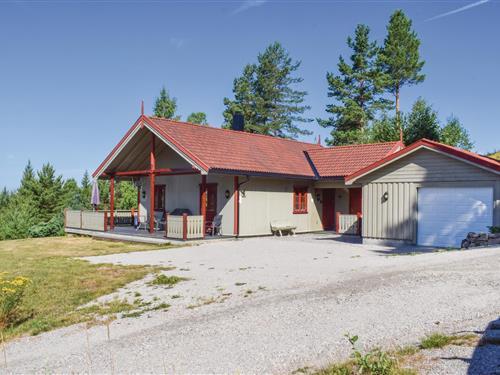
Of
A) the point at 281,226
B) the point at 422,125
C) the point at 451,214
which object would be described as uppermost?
the point at 422,125

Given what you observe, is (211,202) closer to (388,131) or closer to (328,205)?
(328,205)

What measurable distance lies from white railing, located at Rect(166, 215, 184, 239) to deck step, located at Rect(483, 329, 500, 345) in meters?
13.5

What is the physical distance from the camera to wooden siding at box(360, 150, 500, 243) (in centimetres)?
1495

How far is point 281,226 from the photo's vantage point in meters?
20.7

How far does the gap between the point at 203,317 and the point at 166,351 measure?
4.74ft

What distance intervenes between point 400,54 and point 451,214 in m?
30.1

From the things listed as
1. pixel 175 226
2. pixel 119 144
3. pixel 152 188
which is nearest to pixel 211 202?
pixel 152 188

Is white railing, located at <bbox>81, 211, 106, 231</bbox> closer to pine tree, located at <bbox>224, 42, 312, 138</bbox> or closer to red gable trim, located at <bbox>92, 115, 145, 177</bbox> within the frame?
red gable trim, located at <bbox>92, 115, 145, 177</bbox>

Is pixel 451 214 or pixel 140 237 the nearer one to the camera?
pixel 451 214

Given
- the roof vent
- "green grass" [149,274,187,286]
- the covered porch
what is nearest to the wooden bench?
the covered porch

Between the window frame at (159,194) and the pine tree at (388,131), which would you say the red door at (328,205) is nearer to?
the window frame at (159,194)

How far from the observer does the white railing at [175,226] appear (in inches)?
697

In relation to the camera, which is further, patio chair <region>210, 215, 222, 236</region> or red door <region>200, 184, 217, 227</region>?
red door <region>200, 184, 217, 227</region>

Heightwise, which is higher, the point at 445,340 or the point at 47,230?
the point at 445,340
